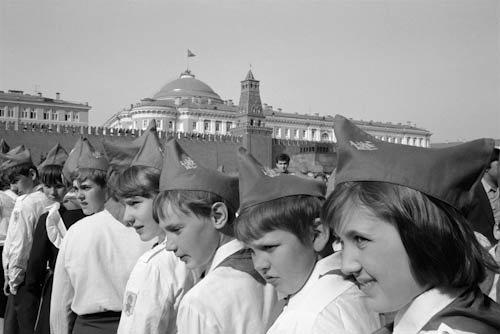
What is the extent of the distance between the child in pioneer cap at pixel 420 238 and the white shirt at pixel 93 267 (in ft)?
6.10

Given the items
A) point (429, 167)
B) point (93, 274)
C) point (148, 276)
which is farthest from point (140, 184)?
point (429, 167)

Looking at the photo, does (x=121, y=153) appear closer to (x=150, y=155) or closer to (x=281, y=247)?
(x=150, y=155)

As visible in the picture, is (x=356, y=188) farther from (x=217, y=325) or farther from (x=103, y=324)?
(x=103, y=324)

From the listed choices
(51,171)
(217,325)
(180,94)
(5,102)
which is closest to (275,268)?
(217,325)

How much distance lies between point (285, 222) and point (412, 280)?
0.61m

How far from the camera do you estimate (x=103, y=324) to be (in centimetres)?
272

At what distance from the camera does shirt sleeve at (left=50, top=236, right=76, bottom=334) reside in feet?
9.35

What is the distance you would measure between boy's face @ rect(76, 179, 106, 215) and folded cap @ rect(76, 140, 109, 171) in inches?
4.2

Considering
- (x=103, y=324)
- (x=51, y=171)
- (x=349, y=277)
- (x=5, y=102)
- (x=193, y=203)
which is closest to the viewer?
(x=349, y=277)

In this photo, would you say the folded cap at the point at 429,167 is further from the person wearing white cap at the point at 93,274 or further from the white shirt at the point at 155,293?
the person wearing white cap at the point at 93,274

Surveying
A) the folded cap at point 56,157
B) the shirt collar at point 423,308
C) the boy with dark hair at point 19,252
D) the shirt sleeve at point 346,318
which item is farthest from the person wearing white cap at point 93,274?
the shirt collar at point 423,308

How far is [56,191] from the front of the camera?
4246mm

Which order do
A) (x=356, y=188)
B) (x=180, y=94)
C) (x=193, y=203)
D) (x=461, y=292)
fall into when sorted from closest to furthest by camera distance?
(x=461, y=292)
(x=356, y=188)
(x=193, y=203)
(x=180, y=94)

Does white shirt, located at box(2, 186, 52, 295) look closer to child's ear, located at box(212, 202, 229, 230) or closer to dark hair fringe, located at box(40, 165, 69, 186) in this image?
dark hair fringe, located at box(40, 165, 69, 186)
